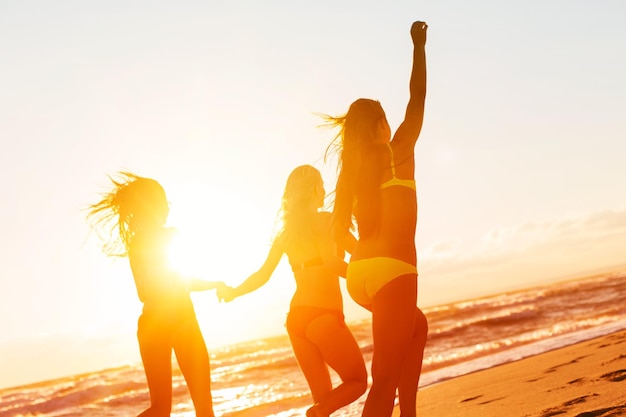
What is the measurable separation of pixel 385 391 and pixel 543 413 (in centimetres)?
248

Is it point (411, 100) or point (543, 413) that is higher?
point (411, 100)

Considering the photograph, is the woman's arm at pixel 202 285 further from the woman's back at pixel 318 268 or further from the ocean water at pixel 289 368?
the ocean water at pixel 289 368

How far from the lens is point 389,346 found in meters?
3.70

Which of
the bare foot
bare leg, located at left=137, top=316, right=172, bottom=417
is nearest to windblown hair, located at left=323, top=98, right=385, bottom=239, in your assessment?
the bare foot

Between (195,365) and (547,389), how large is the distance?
355cm

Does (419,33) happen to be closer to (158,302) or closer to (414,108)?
(414,108)

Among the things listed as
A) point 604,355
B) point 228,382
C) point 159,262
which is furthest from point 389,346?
point 228,382

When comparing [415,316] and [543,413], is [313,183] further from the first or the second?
[543,413]

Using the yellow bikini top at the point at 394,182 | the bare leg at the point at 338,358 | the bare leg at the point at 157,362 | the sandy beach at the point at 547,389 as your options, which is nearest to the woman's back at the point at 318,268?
the bare leg at the point at 338,358

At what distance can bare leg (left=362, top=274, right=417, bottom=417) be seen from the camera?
12.1 feet

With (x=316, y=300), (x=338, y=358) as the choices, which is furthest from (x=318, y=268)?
(x=338, y=358)

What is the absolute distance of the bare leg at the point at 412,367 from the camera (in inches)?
165

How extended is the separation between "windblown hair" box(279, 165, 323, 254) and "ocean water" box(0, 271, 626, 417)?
373cm

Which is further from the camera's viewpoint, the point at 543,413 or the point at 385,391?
the point at 543,413
